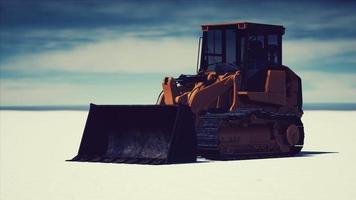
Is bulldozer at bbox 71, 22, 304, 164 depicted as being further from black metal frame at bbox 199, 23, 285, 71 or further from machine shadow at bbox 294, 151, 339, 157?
machine shadow at bbox 294, 151, 339, 157

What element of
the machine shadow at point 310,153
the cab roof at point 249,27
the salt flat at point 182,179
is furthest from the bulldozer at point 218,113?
the salt flat at point 182,179

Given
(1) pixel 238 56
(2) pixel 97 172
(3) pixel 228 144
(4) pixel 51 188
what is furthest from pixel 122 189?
(1) pixel 238 56

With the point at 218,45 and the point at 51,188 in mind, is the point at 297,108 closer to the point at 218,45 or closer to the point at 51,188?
the point at 218,45

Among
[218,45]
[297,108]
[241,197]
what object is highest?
[218,45]

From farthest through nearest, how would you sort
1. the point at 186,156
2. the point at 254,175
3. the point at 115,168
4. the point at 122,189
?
1. the point at 186,156
2. the point at 115,168
3. the point at 254,175
4. the point at 122,189

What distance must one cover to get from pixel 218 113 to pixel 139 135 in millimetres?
2574

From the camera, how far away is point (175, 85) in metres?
23.4

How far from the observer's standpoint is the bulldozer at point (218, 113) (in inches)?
843

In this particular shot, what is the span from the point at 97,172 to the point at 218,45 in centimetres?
743

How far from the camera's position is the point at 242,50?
79.3ft

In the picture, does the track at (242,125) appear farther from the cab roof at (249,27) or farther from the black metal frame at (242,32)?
the cab roof at (249,27)

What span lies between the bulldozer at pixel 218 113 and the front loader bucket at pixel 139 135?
25 mm

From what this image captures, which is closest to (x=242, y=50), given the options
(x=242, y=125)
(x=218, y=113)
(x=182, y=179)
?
(x=218, y=113)

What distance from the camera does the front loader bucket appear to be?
20.8 meters
